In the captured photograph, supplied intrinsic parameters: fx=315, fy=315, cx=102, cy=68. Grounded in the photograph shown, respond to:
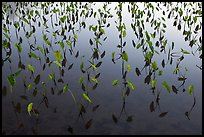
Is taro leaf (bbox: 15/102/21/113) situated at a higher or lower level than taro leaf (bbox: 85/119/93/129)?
higher

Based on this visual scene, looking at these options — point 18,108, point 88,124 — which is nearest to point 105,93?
point 88,124

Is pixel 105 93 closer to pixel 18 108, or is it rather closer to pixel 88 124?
pixel 88 124

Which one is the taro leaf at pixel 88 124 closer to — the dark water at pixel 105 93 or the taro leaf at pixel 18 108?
the dark water at pixel 105 93

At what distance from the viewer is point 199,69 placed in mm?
4293

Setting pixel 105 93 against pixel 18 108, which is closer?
pixel 18 108

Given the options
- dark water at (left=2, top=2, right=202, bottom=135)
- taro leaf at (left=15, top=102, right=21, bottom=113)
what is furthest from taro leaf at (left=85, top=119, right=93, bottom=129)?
taro leaf at (left=15, top=102, right=21, bottom=113)

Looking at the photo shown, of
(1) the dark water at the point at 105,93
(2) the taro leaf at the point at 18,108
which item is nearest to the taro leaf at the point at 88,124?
(1) the dark water at the point at 105,93

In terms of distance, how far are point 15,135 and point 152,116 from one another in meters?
1.33

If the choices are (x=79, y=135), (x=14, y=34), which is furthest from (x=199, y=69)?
(x=14, y=34)

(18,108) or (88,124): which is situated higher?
(18,108)

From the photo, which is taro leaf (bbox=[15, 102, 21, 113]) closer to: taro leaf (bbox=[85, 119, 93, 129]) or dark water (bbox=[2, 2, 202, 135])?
dark water (bbox=[2, 2, 202, 135])

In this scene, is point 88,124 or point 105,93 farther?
point 105,93

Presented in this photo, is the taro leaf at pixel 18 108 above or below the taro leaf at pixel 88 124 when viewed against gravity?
above

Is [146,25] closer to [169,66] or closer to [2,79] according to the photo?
[169,66]
